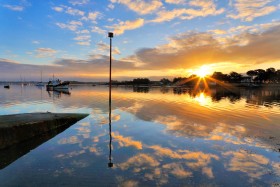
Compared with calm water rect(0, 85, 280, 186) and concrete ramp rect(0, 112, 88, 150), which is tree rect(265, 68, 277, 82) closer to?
calm water rect(0, 85, 280, 186)

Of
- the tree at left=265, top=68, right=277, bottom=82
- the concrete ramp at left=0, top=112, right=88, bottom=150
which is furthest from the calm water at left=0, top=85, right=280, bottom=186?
the tree at left=265, top=68, right=277, bottom=82

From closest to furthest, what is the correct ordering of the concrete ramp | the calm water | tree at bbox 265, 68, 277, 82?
the calm water
the concrete ramp
tree at bbox 265, 68, 277, 82

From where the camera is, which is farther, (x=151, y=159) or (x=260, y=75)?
(x=260, y=75)

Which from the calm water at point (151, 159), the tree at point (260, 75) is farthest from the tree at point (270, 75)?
the calm water at point (151, 159)

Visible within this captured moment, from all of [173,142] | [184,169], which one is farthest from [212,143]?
[184,169]

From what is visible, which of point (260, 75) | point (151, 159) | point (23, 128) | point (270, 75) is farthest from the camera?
point (260, 75)

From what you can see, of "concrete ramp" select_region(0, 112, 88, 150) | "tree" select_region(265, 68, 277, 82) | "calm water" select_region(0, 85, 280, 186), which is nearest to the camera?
"calm water" select_region(0, 85, 280, 186)

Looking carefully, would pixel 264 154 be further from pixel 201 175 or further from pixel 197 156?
pixel 201 175

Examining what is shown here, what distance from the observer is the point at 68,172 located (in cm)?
821

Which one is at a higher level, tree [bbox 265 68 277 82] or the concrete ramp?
tree [bbox 265 68 277 82]

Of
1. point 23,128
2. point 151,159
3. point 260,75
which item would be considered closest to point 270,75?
point 260,75

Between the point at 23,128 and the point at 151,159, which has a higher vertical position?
the point at 23,128

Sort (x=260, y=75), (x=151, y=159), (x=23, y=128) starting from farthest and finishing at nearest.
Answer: (x=260, y=75) → (x=23, y=128) → (x=151, y=159)

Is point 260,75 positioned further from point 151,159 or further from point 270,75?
point 151,159
